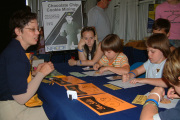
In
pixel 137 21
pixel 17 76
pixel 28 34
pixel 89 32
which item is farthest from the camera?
pixel 137 21

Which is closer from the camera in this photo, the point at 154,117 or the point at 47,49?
the point at 154,117

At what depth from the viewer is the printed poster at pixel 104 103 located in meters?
0.96

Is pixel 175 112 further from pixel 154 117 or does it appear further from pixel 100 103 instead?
pixel 100 103

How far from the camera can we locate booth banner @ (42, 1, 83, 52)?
12.0ft

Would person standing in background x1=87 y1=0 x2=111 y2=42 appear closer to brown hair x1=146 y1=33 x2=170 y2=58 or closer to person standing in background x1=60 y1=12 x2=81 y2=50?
person standing in background x1=60 y1=12 x2=81 y2=50

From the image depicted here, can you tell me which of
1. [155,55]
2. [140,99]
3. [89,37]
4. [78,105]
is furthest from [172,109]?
[89,37]

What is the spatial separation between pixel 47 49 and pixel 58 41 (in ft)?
1.03

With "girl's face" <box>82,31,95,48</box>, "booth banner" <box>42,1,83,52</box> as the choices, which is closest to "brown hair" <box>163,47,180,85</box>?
"girl's face" <box>82,31,95,48</box>

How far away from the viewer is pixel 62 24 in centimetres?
371

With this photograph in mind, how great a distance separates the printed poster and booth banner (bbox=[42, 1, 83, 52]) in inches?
108

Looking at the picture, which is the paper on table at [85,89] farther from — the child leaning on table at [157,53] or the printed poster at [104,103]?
the child leaning on table at [157,53]

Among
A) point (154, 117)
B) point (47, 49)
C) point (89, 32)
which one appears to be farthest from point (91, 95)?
point (47, 49)

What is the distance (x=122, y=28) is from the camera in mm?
6715

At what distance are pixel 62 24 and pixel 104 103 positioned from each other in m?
2.97
